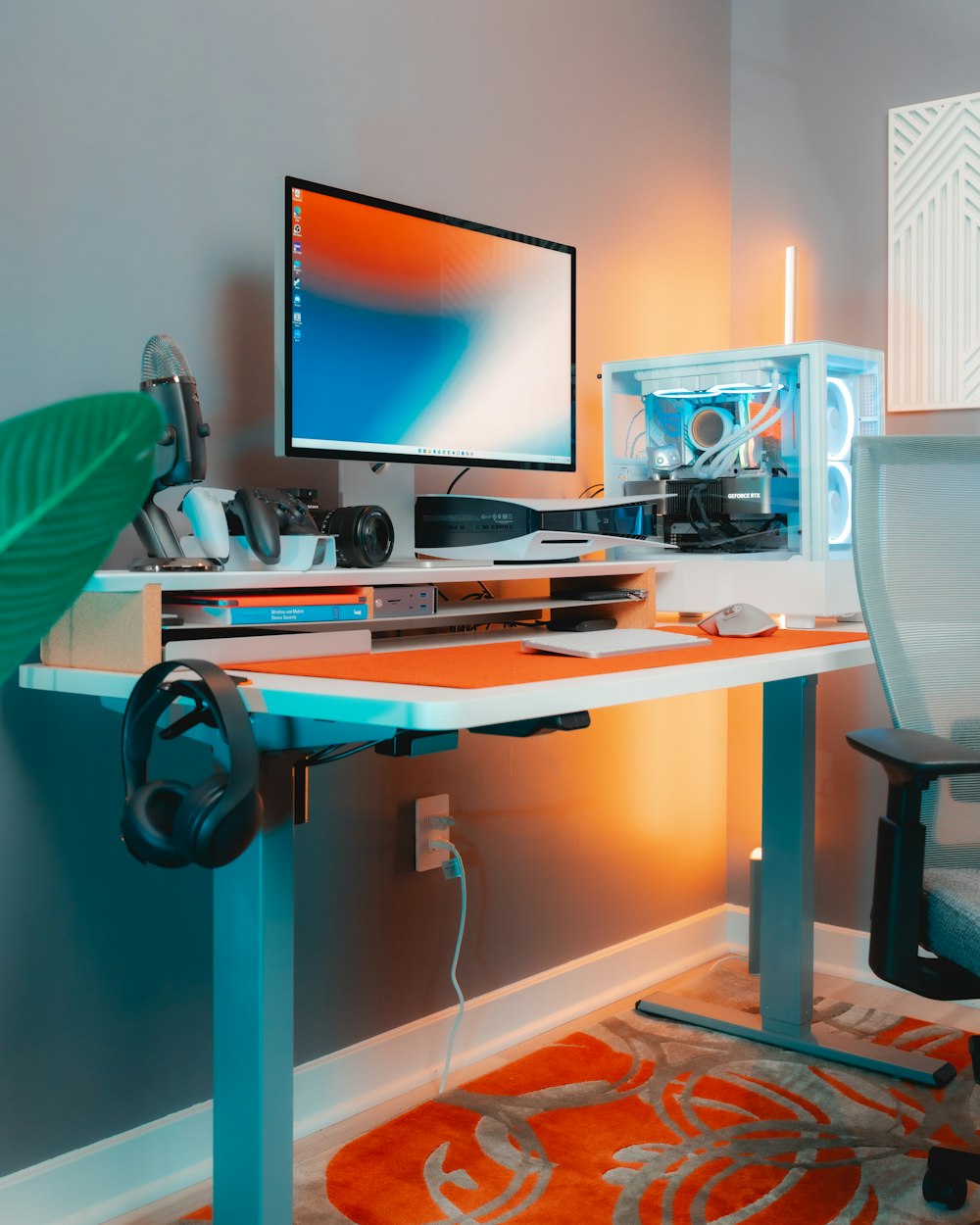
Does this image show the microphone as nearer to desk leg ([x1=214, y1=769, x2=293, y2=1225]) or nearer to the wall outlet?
desk leg ([x1=214, y1=769, x2=293, y2=1225])

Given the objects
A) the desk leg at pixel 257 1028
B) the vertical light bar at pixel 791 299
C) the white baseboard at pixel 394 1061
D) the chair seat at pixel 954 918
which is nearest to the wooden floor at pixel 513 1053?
the white baseboard at pixel 394 1061

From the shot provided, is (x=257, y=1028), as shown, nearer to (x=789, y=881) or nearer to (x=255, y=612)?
(x=255, y=612)

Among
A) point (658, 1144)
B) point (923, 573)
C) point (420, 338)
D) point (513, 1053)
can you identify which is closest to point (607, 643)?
point (923, 573)

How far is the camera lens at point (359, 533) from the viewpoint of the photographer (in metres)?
1.53

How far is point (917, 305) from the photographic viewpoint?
2498 millimetres

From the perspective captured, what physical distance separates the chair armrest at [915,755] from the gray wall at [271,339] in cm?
89

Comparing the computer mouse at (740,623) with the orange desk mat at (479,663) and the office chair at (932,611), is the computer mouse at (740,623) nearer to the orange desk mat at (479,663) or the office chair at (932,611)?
the orange desk mat at (479,663)

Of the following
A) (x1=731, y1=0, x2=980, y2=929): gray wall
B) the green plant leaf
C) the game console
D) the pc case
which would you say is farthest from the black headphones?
(x1=731, y1=0, x2=980, y2=929): gray wall

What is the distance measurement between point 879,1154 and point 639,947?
0.81 metres

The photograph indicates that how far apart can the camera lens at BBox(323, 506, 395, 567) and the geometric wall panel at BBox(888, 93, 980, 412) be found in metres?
Answer: 1.43

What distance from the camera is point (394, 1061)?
79.0 inches

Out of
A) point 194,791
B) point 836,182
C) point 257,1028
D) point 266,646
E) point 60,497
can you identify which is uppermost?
point 836,182

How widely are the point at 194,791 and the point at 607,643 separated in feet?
2.07

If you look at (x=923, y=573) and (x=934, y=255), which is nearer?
(x=923, y=573)
